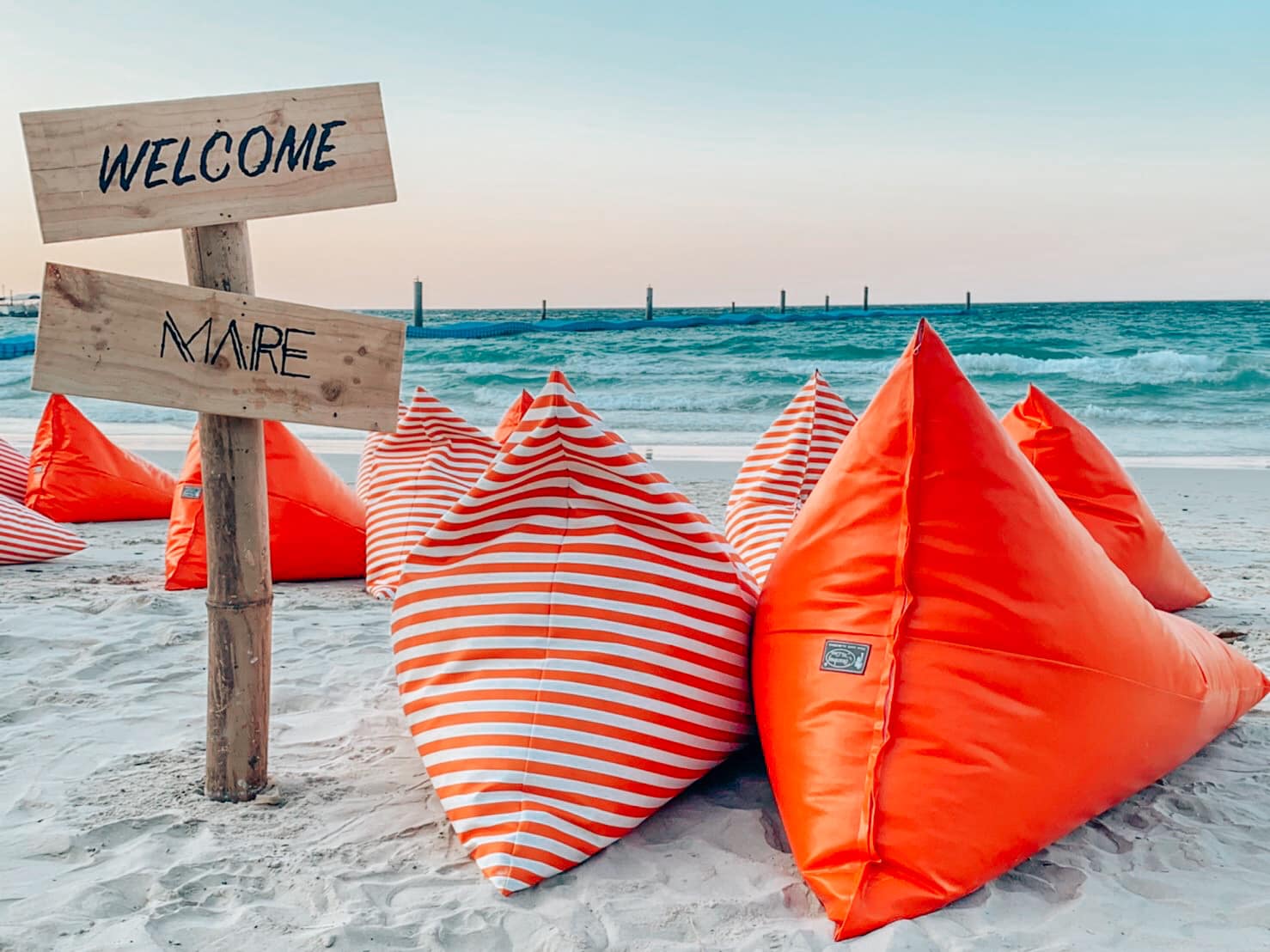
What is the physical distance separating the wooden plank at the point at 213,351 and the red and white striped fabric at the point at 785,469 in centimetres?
149

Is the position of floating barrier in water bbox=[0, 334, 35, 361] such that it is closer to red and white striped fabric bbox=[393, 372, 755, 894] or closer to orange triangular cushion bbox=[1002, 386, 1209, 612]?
orange triangular cushion bbox=[1002, 386, 1209, 612]

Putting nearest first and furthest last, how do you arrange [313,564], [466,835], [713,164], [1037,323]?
[466,835] → [313,564] → [713,164] → [1037,323]

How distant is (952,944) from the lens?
5.26ft

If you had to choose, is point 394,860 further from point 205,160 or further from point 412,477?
point 412,477

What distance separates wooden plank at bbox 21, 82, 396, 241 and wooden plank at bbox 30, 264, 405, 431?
131mm

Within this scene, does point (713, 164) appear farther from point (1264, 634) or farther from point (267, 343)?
point (267, 343)

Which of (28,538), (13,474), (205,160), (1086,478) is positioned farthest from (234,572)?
(13,474)

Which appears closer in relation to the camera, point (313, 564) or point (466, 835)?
point (466, 835)

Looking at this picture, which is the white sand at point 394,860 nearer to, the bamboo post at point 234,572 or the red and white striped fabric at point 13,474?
the bamboo post at point 234,572

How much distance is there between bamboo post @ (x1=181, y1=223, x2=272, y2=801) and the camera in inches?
80.6

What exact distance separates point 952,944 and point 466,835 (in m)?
0.85

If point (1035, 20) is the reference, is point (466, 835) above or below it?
below

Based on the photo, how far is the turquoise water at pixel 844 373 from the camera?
12461 mm

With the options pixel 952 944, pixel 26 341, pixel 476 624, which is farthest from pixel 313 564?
pixel 26 341
